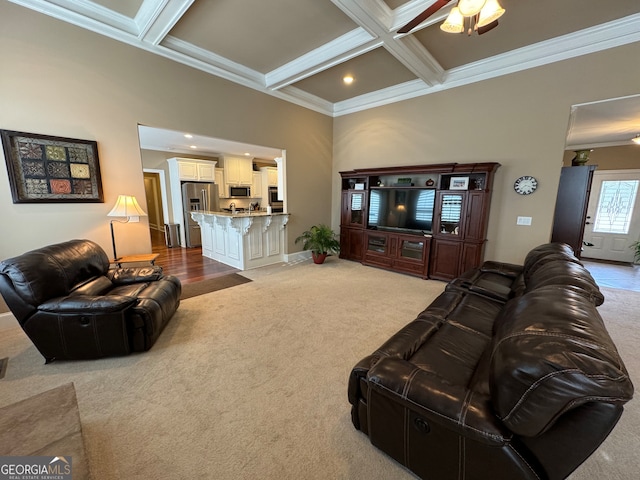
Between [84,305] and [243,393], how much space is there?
1456mm

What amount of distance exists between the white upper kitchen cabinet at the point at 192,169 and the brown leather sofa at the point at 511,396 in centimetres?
681

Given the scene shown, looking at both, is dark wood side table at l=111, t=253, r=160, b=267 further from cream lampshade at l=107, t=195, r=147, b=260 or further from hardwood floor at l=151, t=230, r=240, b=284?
hardwood floor at l=151, t=230, r=240, b=284

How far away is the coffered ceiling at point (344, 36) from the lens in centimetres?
264

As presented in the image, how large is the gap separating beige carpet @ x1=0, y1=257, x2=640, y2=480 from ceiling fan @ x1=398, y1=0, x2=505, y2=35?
2689 mm

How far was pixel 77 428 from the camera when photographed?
4.12ft

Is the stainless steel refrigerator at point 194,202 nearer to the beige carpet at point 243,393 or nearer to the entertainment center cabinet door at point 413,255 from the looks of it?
the beige carpet at point 243,393

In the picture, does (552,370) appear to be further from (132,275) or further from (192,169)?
(192,169)

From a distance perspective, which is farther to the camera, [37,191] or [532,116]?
[532,116]

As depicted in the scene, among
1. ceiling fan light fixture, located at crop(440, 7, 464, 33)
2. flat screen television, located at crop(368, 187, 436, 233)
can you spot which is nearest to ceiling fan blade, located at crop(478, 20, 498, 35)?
ceiling fan light fixture, located at crop(440, 7, 464, 33)

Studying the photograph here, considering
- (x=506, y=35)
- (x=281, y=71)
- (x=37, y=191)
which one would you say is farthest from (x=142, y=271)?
(x=506, y=35)

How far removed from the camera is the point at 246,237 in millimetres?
4723

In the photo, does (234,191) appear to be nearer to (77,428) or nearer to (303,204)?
(303,204)

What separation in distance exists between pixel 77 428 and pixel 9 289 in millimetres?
1475

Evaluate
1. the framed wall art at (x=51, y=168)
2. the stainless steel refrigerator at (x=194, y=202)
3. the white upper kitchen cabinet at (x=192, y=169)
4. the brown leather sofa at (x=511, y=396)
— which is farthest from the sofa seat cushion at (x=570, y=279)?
the white upper kitchen cabinet at (x=192, y=169)
